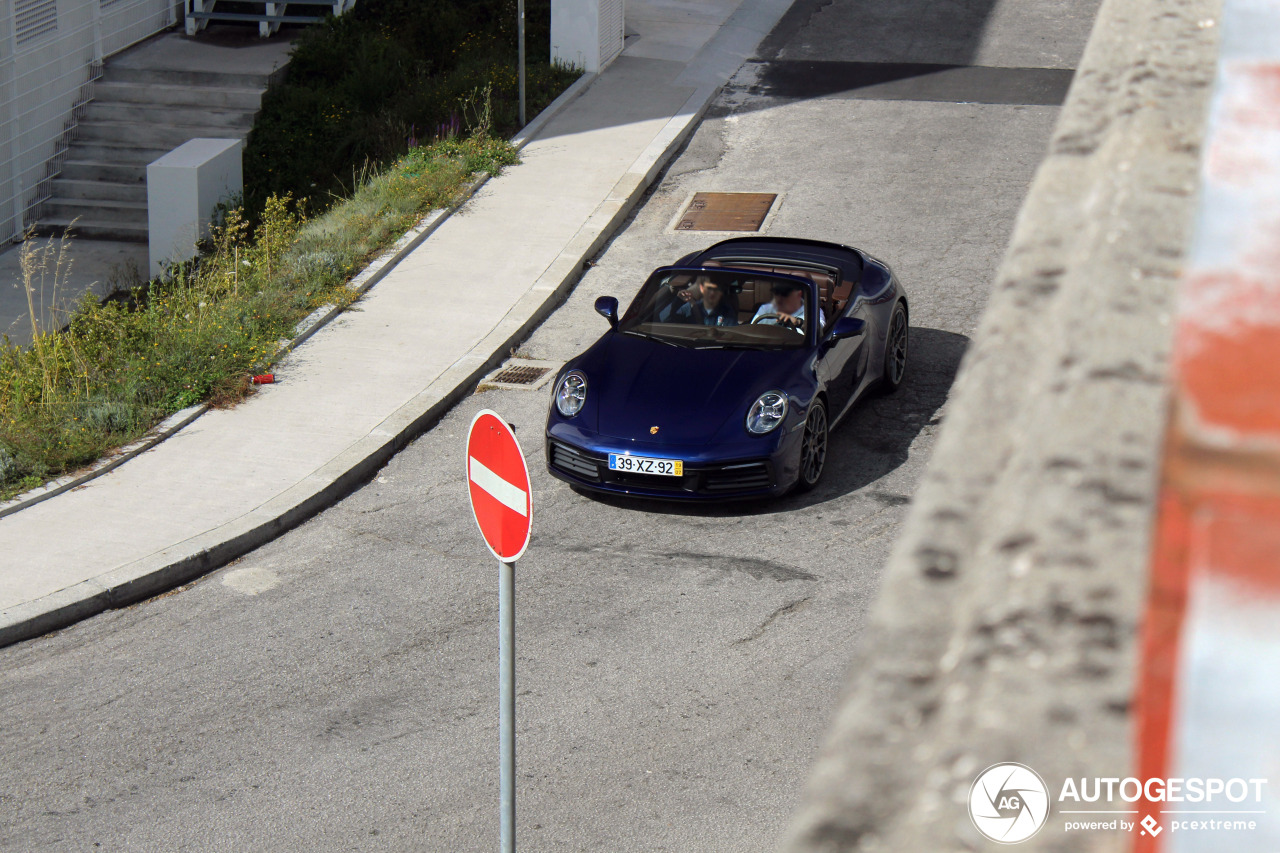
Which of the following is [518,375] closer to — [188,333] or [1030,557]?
[188,333]

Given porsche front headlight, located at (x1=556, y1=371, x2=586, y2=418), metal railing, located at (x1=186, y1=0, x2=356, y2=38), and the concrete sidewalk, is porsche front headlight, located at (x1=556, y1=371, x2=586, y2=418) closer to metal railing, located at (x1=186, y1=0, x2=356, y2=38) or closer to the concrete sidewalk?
the concrete sidewalk

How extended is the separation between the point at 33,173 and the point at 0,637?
12.5 m

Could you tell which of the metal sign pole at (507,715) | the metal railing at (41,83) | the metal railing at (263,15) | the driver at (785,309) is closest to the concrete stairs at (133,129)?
the metal railing at (41,83)

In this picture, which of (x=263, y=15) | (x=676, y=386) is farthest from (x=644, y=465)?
(x=263, y=15)

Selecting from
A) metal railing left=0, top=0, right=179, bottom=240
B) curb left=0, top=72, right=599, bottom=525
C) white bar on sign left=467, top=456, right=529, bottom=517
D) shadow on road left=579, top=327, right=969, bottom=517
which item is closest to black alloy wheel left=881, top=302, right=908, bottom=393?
shadow on road left=579, top=327, right=969, bottom=517

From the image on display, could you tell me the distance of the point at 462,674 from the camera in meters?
7.38

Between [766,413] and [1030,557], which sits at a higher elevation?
[1030,557]

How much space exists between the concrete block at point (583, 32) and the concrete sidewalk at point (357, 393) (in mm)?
1464

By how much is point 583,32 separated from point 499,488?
16.7 metres

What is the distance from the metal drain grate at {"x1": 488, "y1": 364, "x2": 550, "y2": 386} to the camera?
11938 millimetres

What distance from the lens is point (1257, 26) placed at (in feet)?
4.25

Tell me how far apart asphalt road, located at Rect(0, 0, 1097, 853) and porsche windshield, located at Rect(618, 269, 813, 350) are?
1172 mm

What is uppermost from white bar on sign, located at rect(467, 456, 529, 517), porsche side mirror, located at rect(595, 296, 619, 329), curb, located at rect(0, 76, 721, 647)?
white bar on sign, located at rect(467, 456, 529, 517)

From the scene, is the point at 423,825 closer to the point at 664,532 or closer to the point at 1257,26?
the point at 664,532
